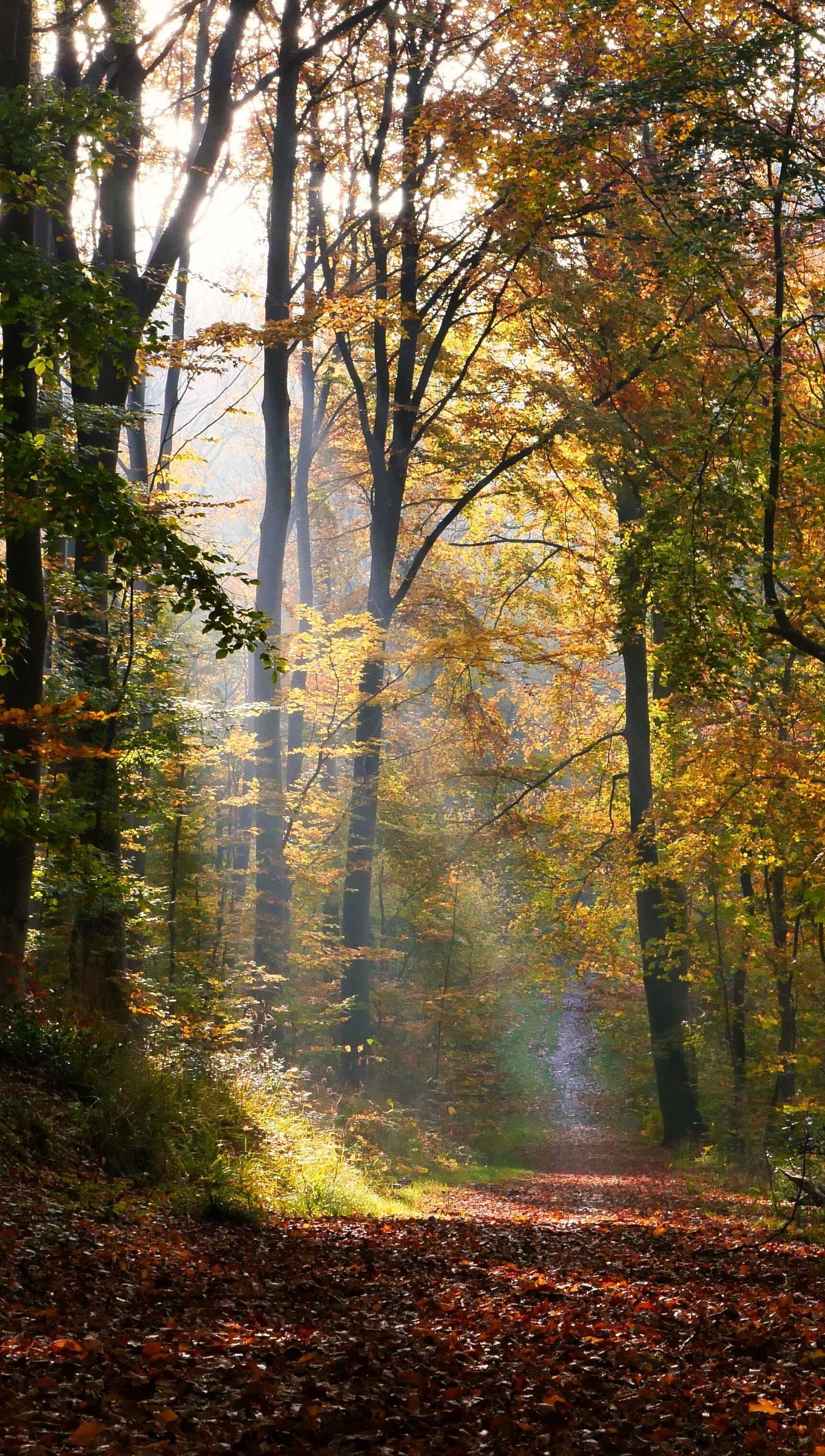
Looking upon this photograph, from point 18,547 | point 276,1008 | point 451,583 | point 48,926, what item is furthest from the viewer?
point 451,583

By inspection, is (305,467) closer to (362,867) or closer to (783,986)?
(362,867)

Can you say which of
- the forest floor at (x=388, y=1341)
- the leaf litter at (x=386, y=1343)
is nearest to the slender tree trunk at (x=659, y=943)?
the forest floor at (x=388, y=1341)

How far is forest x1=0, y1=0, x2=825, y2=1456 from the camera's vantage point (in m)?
4.72

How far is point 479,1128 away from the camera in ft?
68.0

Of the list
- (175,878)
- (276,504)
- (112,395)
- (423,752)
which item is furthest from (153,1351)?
(423,752)

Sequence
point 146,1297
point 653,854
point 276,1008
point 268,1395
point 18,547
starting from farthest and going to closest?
point 653,854, point 276,1008, point 18,547, point 146,1297, point 268,1395

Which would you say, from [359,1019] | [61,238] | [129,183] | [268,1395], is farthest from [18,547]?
[359,1019]

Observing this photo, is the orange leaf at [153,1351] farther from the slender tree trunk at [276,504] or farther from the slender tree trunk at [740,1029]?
the slender tree trunk at [740,1029]

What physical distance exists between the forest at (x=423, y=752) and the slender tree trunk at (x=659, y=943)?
97 millimetres

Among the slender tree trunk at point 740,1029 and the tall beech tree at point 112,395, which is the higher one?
the tall beech tree at point 112,395

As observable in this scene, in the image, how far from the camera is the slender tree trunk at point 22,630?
25.3 ft

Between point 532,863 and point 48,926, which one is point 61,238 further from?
point 532,863

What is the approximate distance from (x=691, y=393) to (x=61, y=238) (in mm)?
6677

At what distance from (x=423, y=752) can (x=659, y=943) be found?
830 centimetres
